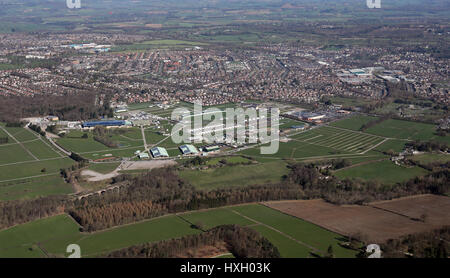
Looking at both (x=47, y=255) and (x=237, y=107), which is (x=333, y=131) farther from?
(x=47, y=255)

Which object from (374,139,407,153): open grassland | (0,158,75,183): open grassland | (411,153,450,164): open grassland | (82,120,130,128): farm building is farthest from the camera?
(82,120,130,128): farm building

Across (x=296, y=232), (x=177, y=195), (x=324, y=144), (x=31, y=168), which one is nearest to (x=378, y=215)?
(x=296, y=232)

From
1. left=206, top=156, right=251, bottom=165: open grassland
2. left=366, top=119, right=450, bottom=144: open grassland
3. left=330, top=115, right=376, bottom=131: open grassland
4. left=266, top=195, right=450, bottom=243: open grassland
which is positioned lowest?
left=266, top=195, right=450, bottom=243: open grassland

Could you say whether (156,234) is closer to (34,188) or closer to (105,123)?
(34,188)

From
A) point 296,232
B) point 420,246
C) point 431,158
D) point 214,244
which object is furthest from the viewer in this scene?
point 431,158

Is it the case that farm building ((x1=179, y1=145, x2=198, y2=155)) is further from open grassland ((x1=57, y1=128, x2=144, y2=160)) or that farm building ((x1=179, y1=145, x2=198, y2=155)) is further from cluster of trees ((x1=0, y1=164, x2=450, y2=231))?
cluster of trees ((x1=0, y1=164, x2=450, y2=231))

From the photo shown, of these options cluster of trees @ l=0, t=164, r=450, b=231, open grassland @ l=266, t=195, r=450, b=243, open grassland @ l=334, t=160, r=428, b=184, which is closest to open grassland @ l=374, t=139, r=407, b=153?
open grassland @ l=334, t=160, r=428, b=184

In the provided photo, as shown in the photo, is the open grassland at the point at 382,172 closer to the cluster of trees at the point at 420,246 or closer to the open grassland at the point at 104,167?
the cluster of trees at the point at 420,246
